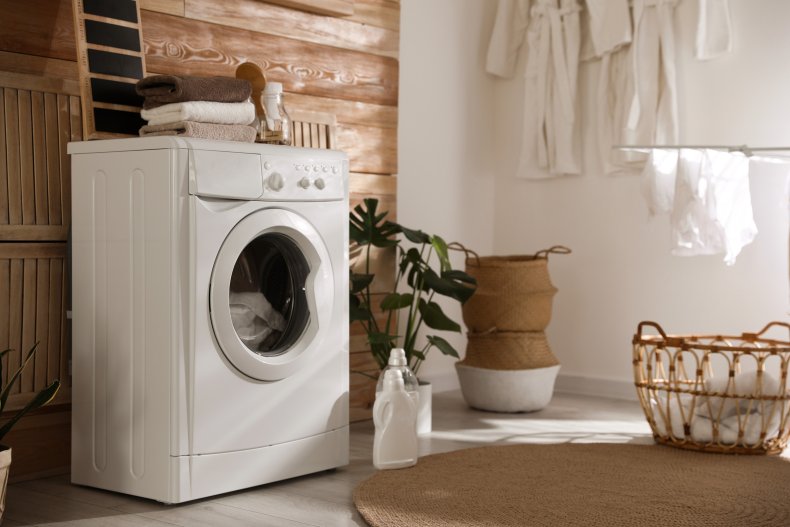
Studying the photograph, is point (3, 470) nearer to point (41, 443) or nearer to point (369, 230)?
point (41, 443)

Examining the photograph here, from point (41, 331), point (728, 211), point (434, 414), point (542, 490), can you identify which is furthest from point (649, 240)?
point (41, 331)

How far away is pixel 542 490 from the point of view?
237 centimetres

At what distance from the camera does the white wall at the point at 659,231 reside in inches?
139

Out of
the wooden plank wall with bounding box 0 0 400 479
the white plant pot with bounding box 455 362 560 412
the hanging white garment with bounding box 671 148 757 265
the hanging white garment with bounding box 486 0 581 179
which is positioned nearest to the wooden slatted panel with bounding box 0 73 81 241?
the wooden plank wall with bounding box 0 0 400 479

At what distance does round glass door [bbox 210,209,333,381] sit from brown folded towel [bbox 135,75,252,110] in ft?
1.05

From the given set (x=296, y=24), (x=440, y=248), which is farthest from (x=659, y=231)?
(x=296, y=24)

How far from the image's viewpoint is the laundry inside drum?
7.82 ft

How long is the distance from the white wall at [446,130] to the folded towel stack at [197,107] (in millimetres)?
1342

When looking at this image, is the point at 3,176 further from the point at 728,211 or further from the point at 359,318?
the point at 728,211

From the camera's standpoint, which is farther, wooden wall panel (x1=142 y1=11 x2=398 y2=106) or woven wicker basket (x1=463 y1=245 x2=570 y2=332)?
woven wicker basket (x1=463 y1=245 x2=570 y2=332)

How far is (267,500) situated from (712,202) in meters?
Answer: 1.77

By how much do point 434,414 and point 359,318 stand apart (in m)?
0.62

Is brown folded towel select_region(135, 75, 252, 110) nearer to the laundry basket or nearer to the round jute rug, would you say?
the round jute rug

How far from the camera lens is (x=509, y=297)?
11.8 feet
